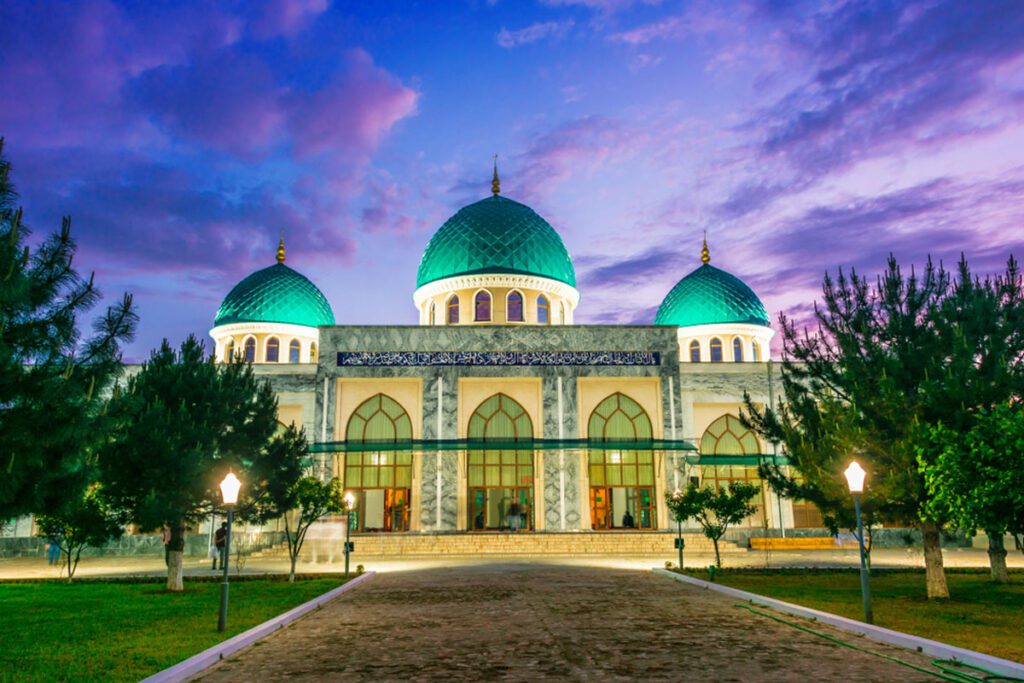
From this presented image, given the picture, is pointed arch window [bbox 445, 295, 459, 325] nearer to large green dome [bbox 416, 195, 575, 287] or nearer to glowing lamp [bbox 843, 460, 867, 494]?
large green dome [bbox 416, 195, 575, 287]

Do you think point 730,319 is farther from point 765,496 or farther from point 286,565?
point 286,565

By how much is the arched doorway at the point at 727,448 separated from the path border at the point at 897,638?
20223 mm

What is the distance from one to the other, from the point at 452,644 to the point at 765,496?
27060 mm

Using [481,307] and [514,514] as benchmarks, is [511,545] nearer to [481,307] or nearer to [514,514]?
[514,514]

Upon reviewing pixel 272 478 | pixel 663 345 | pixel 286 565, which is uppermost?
pixel 663 345

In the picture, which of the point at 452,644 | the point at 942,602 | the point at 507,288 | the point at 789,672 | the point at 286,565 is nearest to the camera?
the point at 789,672

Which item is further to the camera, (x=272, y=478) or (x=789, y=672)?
(x=272, y=478)

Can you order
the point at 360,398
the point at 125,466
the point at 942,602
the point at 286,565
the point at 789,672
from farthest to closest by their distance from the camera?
the point at 360,398 → the point at 286,565 → the point at 125,466 → the point at 942,602 → the point at 789,672

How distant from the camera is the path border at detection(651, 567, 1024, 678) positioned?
770 cm

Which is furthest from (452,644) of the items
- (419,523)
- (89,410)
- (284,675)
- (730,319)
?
(730,319)

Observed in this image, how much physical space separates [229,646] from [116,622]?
361 cm

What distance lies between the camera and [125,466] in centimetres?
1552

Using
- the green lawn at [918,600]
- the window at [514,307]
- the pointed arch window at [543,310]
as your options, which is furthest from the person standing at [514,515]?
the green lawn at [918,600]

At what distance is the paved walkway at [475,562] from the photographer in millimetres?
22094
